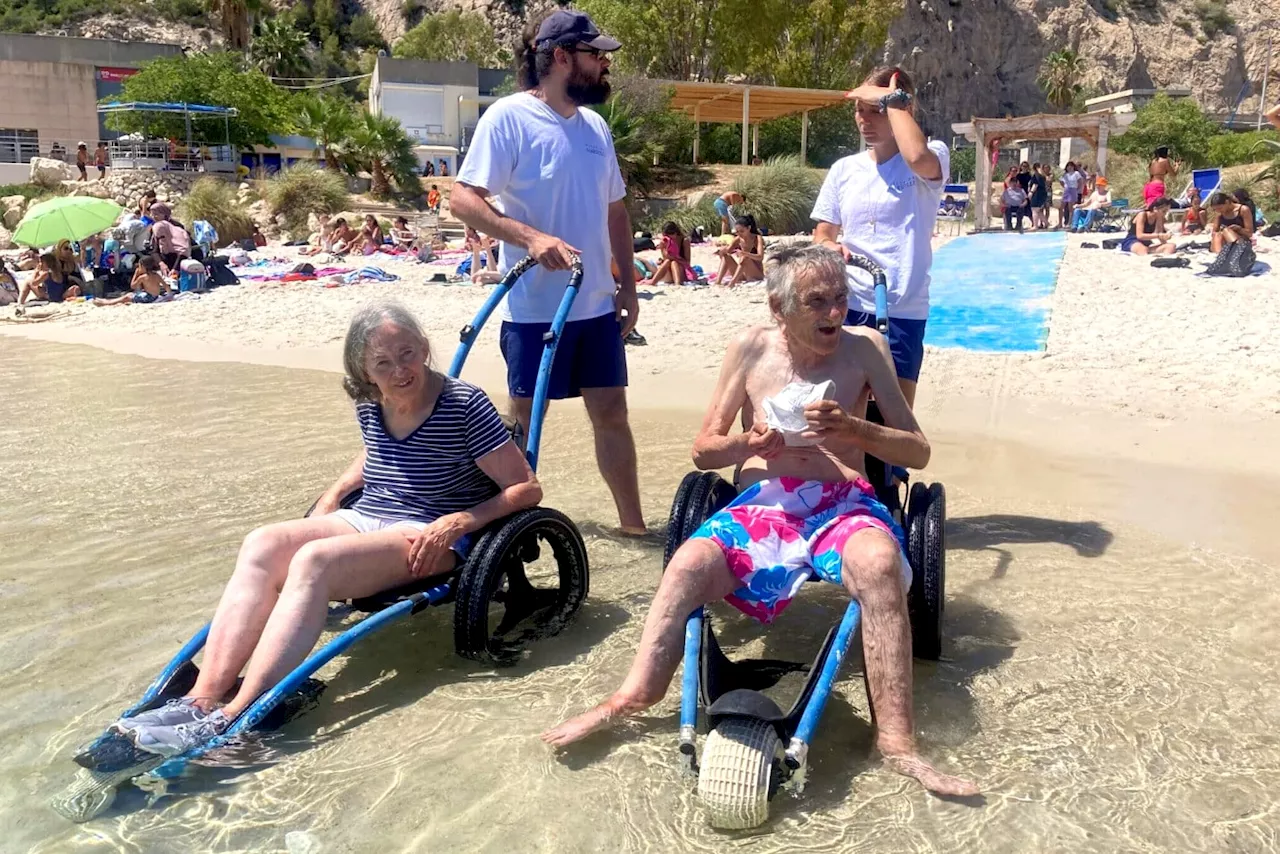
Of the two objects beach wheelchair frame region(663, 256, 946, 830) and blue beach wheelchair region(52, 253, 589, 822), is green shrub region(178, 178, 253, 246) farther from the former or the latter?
beach wheelchair frame region(663, 256, 946, 830)

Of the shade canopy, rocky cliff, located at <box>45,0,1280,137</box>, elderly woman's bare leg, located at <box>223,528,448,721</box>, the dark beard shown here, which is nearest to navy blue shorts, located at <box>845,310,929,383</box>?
the dark beard

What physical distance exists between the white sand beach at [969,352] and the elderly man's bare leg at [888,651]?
4.76 m

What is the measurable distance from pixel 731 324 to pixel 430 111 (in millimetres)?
38303

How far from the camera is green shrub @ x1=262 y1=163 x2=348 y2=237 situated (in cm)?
2322

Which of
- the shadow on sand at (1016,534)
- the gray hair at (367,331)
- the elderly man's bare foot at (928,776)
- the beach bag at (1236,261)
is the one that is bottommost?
the shadow on sand at (1016,534)

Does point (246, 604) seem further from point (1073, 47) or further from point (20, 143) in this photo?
point (1073, 47)

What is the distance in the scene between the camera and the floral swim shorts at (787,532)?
2973mm

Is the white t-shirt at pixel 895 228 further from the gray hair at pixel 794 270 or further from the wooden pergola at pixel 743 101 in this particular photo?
the wooden pergola at pixel 743 101

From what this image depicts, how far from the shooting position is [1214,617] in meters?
3.77

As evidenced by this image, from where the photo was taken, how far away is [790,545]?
3.03 metres

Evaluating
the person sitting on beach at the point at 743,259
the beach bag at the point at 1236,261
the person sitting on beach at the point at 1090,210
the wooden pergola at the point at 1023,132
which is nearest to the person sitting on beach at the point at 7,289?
the person sitting on beach at the point at 743,259

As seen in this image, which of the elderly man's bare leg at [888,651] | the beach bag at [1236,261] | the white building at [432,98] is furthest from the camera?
the white building at [432,98]

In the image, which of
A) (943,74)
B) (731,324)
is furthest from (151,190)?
(943,74)

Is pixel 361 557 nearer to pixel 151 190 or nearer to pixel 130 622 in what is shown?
pixel 130 622
